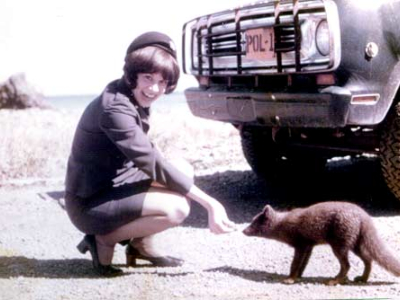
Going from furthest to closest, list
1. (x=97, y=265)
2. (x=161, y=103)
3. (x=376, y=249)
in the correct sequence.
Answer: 1. (x=161, y=103)
2. (x=97, y=265)
3. (x=376, y=249)

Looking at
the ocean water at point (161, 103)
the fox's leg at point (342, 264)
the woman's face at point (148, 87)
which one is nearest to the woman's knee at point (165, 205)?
the woman's face at point (148, 87)

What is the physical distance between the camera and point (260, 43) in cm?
373

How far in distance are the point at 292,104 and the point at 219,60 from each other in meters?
0.81

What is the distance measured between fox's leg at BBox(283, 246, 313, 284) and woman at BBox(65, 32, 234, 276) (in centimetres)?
41

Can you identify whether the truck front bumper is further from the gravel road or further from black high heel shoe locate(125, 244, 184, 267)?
black high heel shoe locate(125, 244, 184, 267)

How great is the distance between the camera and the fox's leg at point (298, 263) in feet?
9.41

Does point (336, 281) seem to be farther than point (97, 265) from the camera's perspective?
No

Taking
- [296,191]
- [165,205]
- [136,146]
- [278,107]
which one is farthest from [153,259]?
[296,191]

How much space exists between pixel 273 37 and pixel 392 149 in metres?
0.83

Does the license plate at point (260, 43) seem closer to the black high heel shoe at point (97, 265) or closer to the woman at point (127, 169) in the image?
the woman at point (127, 169)

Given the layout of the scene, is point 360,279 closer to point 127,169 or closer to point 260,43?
point 127,169

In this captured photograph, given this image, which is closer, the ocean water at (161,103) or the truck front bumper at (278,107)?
the truck front bumper at (278,107)

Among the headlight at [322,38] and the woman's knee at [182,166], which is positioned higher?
the headlight at [322,38]


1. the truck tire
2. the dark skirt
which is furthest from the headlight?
the dark skirt
